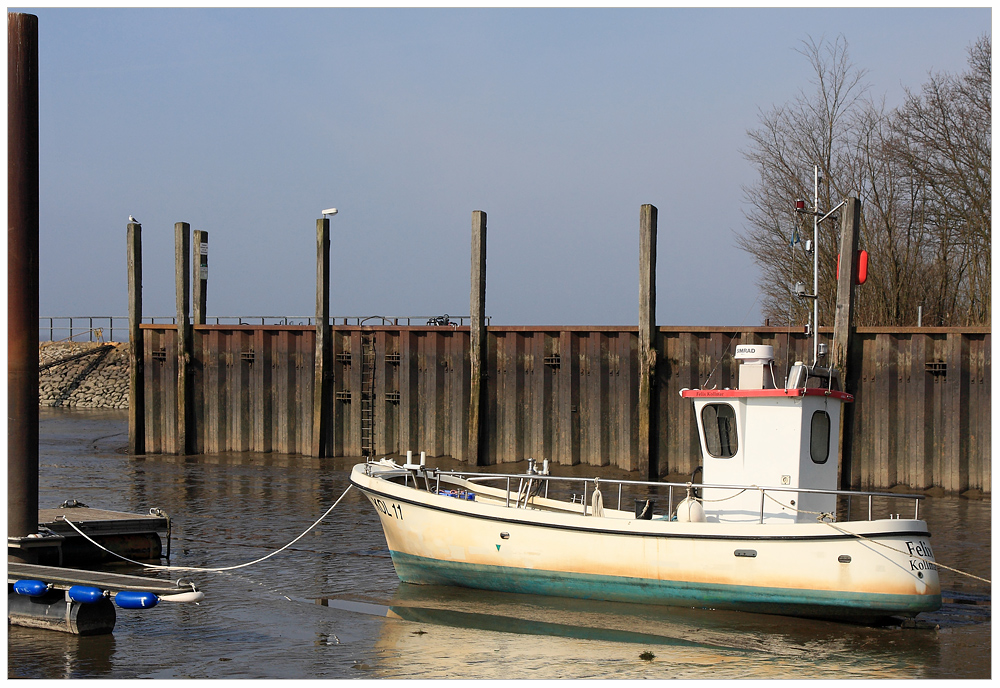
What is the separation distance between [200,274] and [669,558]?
55.2 ft

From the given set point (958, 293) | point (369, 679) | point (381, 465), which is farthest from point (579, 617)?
point (958, 293)

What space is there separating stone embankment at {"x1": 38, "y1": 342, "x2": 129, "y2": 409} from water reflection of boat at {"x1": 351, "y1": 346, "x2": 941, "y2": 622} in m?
35.2

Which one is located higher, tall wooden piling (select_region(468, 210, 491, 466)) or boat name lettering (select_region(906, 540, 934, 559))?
tall wooden piling (select_region(468, 210, 491, 466))

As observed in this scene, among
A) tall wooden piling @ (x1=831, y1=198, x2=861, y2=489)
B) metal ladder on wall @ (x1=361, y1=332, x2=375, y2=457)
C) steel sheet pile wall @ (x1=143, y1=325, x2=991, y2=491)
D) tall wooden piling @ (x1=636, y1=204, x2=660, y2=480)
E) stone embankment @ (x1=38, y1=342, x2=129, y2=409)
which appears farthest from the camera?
stone embankment @ (x1=38, y1=342, x2=129, y2=409)

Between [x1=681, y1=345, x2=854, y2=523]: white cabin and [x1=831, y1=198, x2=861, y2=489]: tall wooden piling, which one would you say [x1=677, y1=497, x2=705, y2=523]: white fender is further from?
[x1=831, y1=198, x2=861, y2=489]: tall wooden piling

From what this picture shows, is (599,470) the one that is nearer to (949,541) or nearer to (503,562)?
(949,541)

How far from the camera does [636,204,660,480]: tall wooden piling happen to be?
18.9m

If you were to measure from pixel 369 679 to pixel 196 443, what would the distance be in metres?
16.6

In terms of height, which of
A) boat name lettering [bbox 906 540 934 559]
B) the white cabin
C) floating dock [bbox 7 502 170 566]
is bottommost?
floating dock [bbox 7 502 170 566]

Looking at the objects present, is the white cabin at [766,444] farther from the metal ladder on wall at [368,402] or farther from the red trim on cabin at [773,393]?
the metal ladder on wall at [368,402]

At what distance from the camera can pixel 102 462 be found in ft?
76.5

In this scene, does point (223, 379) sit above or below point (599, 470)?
above

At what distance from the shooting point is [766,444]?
11148 millimetres

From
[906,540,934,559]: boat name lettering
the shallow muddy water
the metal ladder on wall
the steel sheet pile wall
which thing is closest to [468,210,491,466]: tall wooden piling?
the steel sheet pile wall
